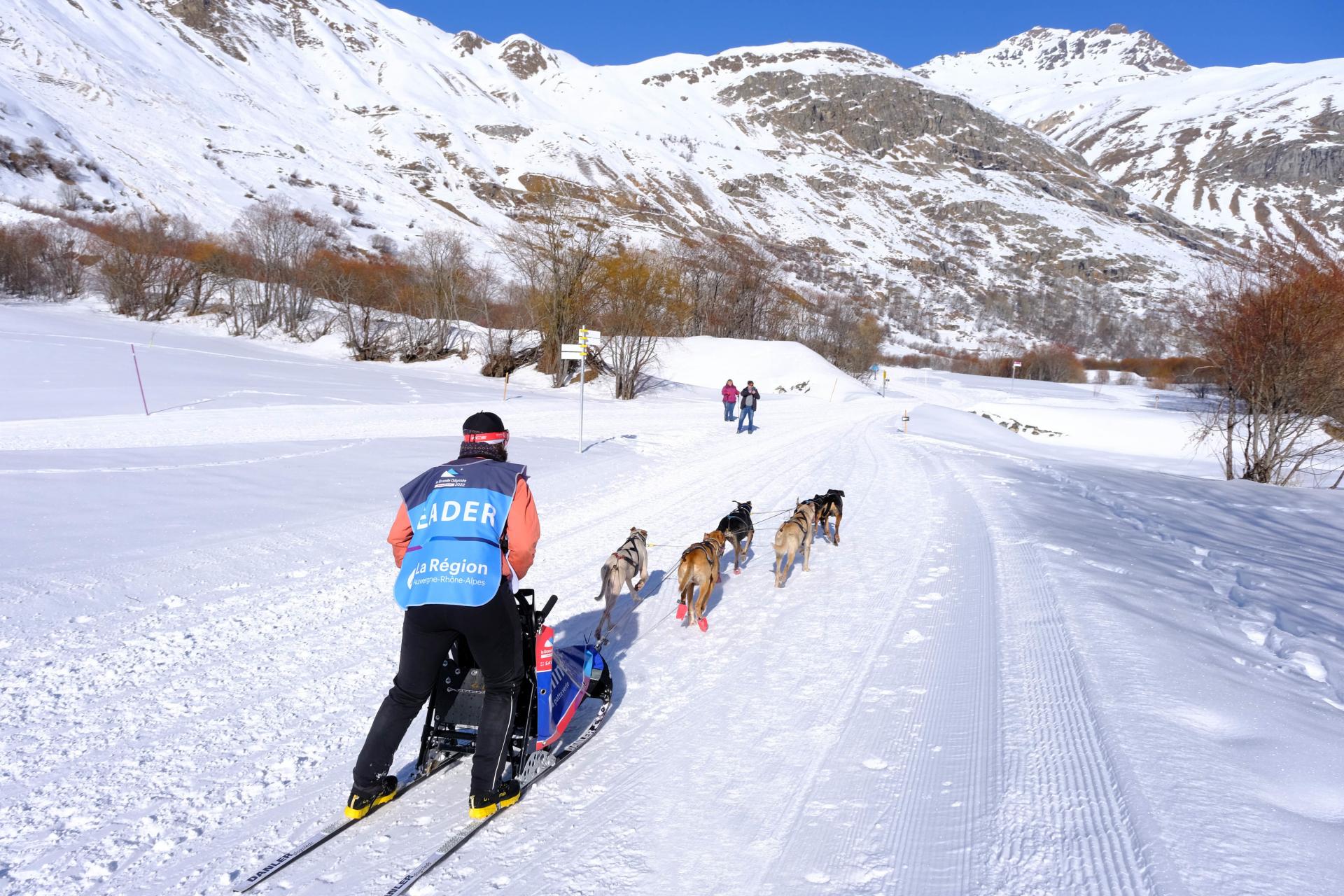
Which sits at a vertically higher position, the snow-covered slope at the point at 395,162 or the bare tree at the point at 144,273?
the snow-covered slope at the point at 395,162

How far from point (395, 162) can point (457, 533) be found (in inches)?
5280

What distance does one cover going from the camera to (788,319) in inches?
2756

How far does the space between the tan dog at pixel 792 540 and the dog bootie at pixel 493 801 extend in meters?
4.18

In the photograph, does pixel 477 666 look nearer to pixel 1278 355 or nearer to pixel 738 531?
pixel 738 531

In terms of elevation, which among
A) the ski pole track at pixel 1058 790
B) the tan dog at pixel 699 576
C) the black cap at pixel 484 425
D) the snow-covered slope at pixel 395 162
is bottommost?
the ski pole track at pixel 1058 790

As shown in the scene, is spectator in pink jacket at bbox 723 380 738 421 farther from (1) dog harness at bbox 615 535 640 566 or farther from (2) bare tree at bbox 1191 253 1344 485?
(1) dog harness at bbox 615 535 640 566

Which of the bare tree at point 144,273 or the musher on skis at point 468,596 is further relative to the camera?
the bare tree at point 144,273

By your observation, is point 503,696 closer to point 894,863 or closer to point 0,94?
point 894,863

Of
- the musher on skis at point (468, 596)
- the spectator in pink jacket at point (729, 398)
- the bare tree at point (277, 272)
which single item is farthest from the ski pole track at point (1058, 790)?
the bare tree at point (277, 272)

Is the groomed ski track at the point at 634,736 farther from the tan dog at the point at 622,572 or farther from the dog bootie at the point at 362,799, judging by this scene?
the tan dog at the point at 622,572

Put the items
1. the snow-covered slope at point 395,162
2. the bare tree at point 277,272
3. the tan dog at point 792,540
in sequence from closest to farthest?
1. the tan dog at point 792,540
2. the bare tree at point 277,272
3. the snow-covered slope at point 395,162

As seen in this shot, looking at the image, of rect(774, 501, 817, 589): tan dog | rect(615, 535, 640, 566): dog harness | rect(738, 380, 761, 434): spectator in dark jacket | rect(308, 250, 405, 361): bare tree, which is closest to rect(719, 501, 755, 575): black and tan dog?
rect(774, 501, 817, 589): tan dog

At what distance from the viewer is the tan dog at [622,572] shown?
5.80 meters

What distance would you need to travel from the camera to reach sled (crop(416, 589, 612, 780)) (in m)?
3.50
